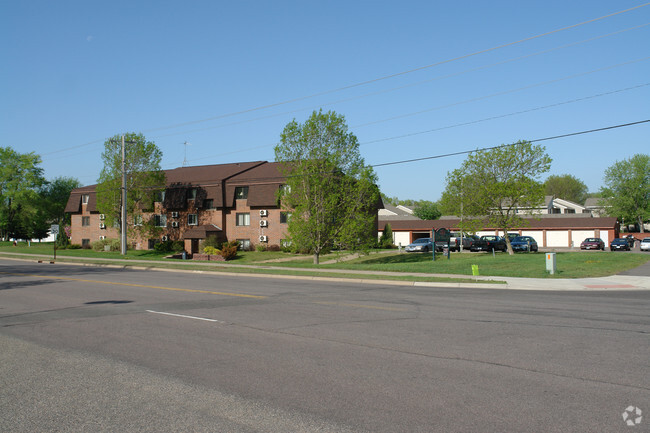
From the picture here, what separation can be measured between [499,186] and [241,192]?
25.0 meters

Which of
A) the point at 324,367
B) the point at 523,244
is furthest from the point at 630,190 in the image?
the point at 324,367

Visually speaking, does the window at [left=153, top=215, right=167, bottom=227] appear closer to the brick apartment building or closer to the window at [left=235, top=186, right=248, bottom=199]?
the brick apartment building

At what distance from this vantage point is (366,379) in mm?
6480

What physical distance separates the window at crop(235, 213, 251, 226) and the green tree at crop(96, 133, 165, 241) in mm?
8895

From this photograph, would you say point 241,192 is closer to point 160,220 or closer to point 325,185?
point 160,220

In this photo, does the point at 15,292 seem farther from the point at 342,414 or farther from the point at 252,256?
the point at 252,256

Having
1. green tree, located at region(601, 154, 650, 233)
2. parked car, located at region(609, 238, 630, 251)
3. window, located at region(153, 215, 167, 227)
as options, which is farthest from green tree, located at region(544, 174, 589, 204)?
window, located at region(153, 215, 167, 227)

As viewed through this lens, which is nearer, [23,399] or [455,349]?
→ [23,399]

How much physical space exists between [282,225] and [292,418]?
141 feet

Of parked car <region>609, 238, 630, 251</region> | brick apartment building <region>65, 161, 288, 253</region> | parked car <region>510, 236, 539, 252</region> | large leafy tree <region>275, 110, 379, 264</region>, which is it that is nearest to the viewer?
large leafy tree <region>275, 110, 379, 264</region>

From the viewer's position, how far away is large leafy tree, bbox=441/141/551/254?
1601 inches

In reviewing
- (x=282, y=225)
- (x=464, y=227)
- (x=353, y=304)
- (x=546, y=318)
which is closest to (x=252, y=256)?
(x=282, y=225)

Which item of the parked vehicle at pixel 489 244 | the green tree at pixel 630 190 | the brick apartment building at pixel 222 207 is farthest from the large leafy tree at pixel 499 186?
the green tree at pixel 630 190

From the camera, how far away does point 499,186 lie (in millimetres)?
40719
